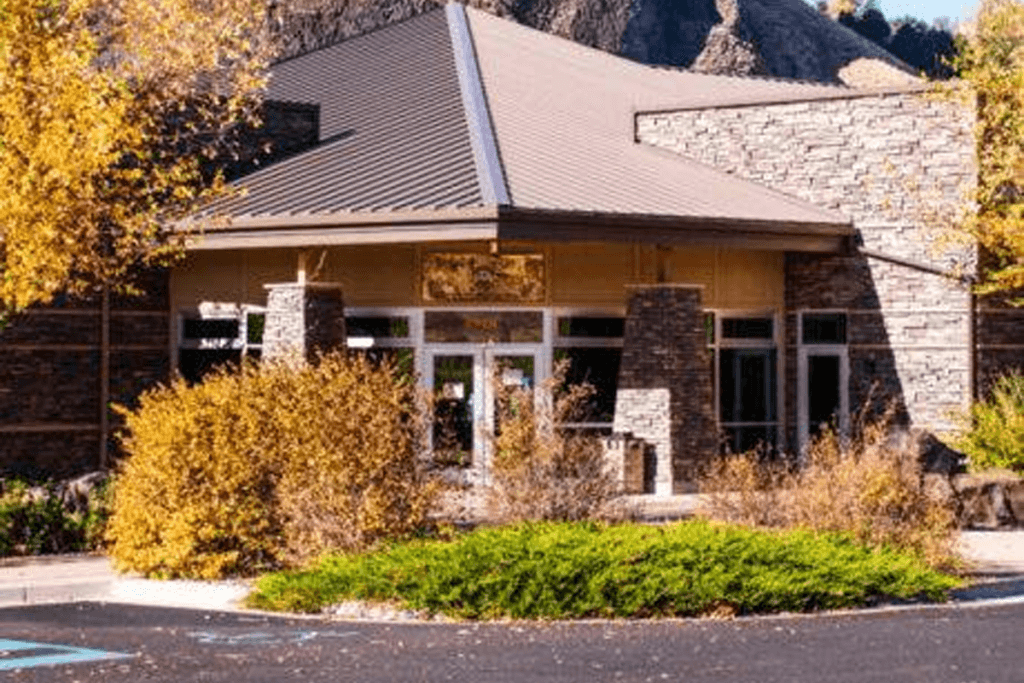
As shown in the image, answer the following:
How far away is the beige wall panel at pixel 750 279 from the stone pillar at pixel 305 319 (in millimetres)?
6733

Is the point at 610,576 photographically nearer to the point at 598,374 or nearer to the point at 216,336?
the point at 598,374

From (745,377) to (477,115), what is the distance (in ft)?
21.0

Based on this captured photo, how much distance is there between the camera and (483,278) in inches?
1283

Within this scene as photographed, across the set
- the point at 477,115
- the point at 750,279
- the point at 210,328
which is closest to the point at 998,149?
the point at 750,279

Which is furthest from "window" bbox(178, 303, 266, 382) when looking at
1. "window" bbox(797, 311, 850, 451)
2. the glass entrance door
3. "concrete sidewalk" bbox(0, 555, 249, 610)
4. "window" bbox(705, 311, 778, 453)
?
"concrete sidewalk" bbox(0, 555, 249, 610)

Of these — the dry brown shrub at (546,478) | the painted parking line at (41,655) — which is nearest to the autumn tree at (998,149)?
the dry brown shrub at (546,478)

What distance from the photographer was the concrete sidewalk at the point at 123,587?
60.0 ft

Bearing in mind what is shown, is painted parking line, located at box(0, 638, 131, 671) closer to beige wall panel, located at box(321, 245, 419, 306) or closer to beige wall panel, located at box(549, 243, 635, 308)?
beige wall panel, located at box(321, 245, 419, 306)

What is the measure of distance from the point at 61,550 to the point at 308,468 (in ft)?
11.7

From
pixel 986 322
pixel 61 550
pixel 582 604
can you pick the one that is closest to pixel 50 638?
pixel 582 604

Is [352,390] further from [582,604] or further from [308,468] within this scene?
[582,604]

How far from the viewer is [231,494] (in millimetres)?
19609

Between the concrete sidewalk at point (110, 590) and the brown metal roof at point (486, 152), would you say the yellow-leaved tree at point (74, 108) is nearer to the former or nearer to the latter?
the concrete sidewalk at point (110, 590)

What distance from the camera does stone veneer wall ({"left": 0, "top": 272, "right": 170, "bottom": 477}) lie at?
105ft
